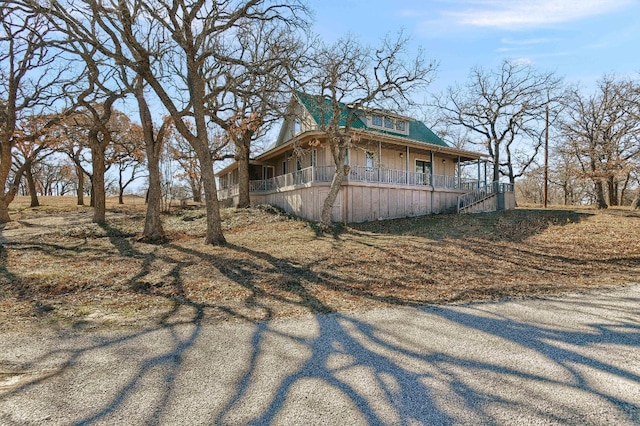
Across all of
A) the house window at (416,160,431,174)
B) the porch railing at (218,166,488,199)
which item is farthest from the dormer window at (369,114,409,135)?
the porch railing at (218,166,488,199)

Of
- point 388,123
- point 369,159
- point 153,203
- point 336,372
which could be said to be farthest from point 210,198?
point 388,123

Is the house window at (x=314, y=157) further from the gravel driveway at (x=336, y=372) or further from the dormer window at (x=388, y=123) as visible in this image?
the gravel driveway at (x=336, y=372)

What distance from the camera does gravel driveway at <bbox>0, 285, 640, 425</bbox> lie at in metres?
2.54

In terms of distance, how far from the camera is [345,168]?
47.5 ft

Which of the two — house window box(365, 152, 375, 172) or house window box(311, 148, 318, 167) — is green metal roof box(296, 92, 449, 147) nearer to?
house window box(365, 152, 375, 172)

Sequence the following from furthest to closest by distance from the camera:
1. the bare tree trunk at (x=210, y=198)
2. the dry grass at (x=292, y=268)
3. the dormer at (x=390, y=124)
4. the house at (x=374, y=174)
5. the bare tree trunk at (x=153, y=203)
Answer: the dormer at (x=390, y=124), the house at (x=374, y=174), the bare tree trunk at (x=153, y=203), the bare tree trunk at (x=210, y=198), the dry grass at (x=292, y=268)

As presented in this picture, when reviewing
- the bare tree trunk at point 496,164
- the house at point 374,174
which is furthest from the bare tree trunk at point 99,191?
the bare tree trunk at point 496,164

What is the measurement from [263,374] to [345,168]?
39.2 feet

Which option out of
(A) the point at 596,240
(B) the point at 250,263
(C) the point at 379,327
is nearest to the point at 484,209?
(A) the point at 596,240

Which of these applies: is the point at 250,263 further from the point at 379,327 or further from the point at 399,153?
the point at 399,153

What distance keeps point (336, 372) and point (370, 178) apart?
Answer: 577 inches

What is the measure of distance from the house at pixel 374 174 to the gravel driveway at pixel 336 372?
10591 mm

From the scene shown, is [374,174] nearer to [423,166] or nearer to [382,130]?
[382,130]

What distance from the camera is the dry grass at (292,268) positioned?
549 cm
